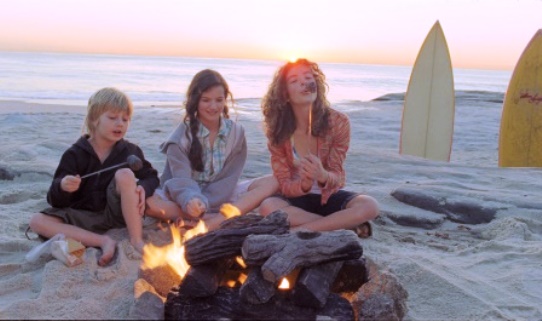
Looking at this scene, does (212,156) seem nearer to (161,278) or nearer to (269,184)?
(269,184)

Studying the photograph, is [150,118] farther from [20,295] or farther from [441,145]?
[20,295]

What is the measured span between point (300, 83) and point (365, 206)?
0.86 metres

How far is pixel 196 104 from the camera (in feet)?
11.9

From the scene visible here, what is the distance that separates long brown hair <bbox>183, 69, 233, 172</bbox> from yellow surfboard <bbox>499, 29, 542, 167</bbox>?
14.9 ft

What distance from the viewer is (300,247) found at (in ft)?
7.37

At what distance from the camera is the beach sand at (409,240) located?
253 cm

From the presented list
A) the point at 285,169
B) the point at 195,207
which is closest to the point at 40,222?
the point at 195,207

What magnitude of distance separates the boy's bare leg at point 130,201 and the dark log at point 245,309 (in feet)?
3.19

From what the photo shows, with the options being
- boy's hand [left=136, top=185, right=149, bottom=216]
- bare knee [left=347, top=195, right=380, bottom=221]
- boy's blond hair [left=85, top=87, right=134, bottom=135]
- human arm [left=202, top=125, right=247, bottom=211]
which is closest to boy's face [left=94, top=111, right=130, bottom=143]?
boy's blond hair [left=85, top=87, right=134, bottom=135]

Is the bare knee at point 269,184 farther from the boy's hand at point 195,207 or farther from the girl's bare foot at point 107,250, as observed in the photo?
the girl's bare foot at point 107,250

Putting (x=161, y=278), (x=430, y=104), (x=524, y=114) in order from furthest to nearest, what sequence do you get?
(x=430, y=104) → (x=524, y=114) → (x=161, y=278)

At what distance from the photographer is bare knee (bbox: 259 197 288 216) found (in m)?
3.64

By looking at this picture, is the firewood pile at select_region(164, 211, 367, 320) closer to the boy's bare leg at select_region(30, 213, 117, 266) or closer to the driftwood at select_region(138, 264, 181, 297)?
the driftwood at select_region(138, 264, 181, 297)

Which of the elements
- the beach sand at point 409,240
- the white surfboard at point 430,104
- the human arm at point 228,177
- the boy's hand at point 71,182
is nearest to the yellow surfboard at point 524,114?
the beach sand at point 409,240
